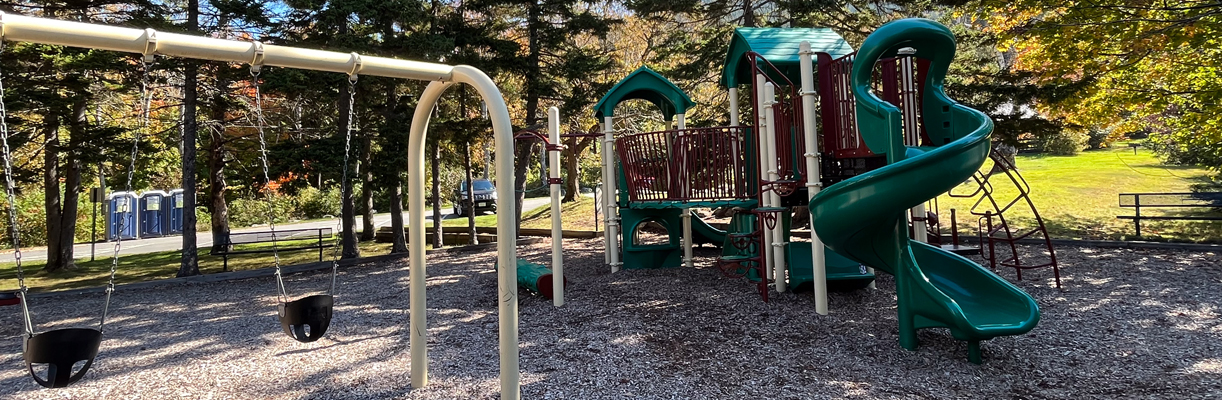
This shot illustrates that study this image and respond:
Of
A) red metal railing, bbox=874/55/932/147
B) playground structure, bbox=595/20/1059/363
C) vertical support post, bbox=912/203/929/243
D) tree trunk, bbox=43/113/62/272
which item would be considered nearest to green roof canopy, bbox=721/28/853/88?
playground structure, bbox=595/20/1059/363

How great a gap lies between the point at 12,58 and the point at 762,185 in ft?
38.3

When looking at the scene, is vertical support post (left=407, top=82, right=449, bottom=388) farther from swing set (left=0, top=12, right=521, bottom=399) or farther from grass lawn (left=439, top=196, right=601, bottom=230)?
grass lawn (left=439, top=196, right=601, bottom=230)

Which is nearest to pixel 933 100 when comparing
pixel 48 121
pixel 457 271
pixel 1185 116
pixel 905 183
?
pixel 905 183

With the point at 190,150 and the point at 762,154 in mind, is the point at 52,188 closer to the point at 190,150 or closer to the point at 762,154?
the point at 190,150

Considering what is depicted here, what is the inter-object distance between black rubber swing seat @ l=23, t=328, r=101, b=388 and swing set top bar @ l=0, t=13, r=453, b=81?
4.88 feet

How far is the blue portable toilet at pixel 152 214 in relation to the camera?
2323 centimetres

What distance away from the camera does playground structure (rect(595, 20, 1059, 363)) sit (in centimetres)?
439

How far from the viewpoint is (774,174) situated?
21.6 feet

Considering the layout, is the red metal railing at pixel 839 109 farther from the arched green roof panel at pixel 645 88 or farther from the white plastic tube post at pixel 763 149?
the arched green roof panel at pixel 645 88

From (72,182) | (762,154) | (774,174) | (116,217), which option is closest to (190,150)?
(72,182)

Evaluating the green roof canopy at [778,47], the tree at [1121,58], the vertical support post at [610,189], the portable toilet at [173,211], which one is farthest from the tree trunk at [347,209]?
the portable toilet at [173,211]

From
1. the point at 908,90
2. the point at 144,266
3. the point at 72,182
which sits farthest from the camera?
the point at 144,266

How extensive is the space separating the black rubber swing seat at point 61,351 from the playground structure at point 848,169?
482 cm

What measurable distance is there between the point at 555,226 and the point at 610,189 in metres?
1.98
